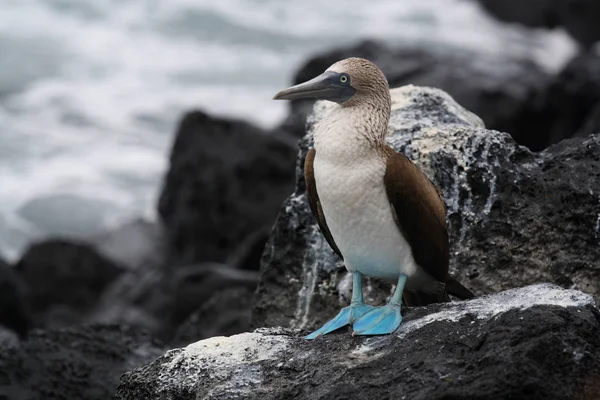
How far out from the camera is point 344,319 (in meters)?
4.63

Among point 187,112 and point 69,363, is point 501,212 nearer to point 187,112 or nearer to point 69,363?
point 69,363

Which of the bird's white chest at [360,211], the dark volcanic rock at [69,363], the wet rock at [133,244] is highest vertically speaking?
the bird's white chest at [360,211]

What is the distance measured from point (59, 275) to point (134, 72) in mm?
11335

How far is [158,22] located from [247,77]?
413cm

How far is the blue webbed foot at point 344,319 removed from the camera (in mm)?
4546

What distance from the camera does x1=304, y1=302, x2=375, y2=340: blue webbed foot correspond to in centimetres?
455

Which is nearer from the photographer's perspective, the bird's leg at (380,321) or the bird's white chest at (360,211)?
the bird's leg at (380,321)

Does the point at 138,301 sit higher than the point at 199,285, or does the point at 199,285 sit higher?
the point at 199,285

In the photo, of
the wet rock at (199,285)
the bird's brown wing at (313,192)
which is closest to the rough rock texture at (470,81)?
the wet rock at (199,285)

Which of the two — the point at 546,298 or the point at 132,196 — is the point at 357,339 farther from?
the point at 132,196

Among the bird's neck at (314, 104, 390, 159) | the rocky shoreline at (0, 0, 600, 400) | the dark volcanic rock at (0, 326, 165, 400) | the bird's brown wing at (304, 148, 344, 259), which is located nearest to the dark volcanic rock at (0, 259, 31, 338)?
the rocky shoreline at (0, 0, 600, 400)

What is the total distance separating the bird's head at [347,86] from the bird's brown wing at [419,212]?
29 cm

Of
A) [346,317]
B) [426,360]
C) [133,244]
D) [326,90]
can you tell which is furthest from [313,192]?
[133,244]

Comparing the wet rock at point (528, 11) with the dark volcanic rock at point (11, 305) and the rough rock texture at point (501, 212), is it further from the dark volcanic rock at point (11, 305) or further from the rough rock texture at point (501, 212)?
the rough rock texture at point (501, 212)
